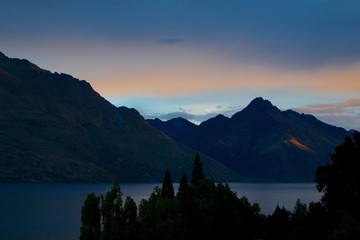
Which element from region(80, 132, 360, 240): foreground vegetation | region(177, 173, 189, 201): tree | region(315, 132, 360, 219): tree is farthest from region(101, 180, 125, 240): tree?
region(315, 132, 360, 219): tree

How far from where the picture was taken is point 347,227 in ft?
194

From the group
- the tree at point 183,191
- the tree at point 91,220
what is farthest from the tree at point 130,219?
the tree at point 183,191

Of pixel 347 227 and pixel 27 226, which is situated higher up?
pixel 347 227

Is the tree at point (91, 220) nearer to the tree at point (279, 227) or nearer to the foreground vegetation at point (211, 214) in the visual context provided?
the foreground vegetation at point (211, 214)

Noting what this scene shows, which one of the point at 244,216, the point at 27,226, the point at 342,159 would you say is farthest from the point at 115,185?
the point at 27,226

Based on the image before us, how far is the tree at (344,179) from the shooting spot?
7044 cm

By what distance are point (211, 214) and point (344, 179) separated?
26.1 metres

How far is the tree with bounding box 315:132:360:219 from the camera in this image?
231 ft

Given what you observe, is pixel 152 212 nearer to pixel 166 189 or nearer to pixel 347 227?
pixel 166 189

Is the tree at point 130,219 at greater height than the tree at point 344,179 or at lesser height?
lesser

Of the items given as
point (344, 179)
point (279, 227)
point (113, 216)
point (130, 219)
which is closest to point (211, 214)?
point (130, 219)

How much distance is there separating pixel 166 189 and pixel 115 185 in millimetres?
16364

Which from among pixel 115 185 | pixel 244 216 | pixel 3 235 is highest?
pixel 115 185

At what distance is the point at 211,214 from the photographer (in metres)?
88.6
